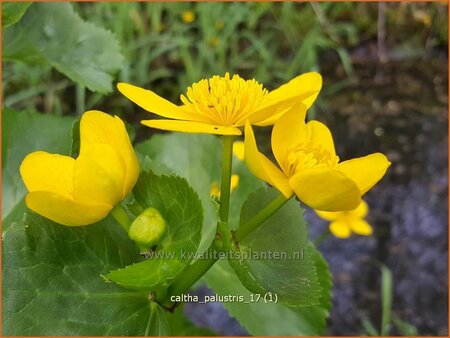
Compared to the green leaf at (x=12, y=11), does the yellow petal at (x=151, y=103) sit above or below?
below

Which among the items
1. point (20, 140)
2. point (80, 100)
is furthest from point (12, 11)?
point (80, 100)

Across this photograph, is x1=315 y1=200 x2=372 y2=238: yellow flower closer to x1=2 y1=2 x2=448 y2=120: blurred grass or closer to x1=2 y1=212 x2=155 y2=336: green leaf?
x1=2 y1=212 x2=155 y2=336: green leaf

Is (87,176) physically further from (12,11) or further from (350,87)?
(350,87)

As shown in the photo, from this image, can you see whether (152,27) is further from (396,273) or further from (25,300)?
(25,300)

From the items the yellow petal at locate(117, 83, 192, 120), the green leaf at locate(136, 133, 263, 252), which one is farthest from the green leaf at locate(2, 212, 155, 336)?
the green leaf at locate(136, 133, 263, 252)

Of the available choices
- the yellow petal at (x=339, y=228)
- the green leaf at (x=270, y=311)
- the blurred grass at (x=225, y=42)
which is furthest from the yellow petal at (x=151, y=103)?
the blurred grass at (x=225, y=42)

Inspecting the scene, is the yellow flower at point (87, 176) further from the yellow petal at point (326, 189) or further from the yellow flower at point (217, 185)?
the yellow flower at point (217, 185)

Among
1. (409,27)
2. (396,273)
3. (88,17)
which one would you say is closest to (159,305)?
(396,273)
